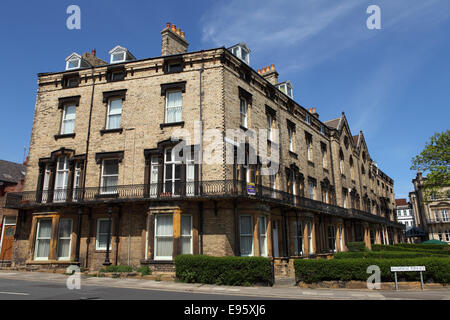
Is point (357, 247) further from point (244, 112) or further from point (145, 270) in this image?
point (145, 270)

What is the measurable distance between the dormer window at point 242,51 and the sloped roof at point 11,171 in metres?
23.5

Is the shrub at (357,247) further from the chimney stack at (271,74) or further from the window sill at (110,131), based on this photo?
the window sill at (110,131)

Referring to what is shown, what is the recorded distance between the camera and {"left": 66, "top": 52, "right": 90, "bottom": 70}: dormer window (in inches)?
887

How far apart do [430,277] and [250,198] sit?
27.9 feet

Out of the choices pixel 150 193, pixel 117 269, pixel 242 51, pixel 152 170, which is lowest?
pixel 117 269

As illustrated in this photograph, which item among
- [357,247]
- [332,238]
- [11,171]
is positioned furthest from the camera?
[11,171]

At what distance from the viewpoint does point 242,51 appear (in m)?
22.3

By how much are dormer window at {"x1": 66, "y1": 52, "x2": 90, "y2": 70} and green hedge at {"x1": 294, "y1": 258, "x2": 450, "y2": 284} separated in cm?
1977

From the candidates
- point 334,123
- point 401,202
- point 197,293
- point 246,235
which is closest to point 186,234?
point 246,235

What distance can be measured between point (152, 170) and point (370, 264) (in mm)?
12210

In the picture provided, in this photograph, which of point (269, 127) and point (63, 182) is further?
point (269, 127)

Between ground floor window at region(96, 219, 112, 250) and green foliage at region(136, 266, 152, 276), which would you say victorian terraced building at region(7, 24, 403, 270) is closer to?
ground floor window at region(96, 219, 112, 250)

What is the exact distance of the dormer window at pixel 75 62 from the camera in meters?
22.5
